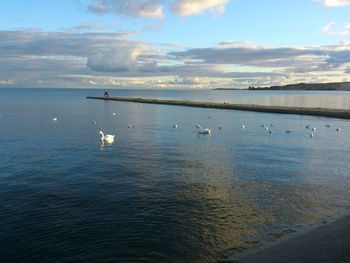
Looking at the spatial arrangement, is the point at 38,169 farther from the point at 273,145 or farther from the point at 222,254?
the point at 273,145

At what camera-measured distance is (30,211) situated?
18.7m

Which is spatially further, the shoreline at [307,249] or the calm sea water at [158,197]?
the calm sea water at [158,197]

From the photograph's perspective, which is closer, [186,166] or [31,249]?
[31,249]

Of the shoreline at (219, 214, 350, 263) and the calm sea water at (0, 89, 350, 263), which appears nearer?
the shoreline at (219, 214, 350, 263)

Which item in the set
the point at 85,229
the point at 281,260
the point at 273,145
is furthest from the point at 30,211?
the point at 273,145

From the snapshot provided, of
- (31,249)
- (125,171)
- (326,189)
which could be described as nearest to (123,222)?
(31,249)

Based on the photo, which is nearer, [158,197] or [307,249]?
[307,249]

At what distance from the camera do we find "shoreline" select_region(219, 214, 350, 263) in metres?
13.1

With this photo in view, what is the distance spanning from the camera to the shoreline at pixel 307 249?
43.1ft

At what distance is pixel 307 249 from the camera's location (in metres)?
14.0

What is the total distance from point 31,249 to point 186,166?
16385mm

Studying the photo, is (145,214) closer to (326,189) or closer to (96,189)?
(96,189)

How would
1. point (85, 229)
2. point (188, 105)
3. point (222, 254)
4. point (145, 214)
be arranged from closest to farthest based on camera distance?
point (222, 254), point (85, 229), point (145, 214), point (188, 105)

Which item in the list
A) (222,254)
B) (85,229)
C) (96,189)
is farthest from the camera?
(96,189)
